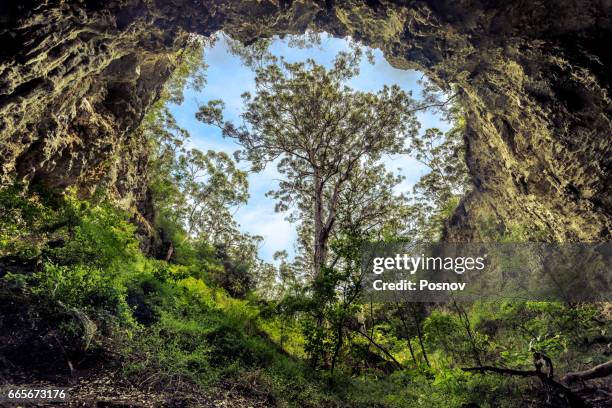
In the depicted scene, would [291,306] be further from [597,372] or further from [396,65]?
[396,65]

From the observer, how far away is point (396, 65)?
1088 centimetres

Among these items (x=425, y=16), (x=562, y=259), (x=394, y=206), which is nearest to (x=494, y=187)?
(x=562, y=259)

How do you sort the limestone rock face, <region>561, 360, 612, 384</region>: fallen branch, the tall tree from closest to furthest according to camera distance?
1. <region>561, 360, 612, 384</region>: fallen branch
2. the limestone rock face
3. the tall tree

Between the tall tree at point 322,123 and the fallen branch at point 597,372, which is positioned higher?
the tall tree at point 322,123

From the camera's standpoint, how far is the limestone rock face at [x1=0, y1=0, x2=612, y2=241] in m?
6.18

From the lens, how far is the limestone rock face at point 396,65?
243 inches

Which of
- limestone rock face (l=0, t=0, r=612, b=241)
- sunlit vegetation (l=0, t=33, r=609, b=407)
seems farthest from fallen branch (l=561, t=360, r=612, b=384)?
limestone rock face (l=0, t=0, r=612, b=241)

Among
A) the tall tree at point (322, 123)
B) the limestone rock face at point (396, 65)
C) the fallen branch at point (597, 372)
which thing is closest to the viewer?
the fallen branch at point (597, 372)

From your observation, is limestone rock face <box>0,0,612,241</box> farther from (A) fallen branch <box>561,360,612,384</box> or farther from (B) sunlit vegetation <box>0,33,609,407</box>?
(A) fallen branch <box>561,360,612,384</box>

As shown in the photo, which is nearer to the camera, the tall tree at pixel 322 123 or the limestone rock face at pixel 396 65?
the limestone rock face at pixel 396 65

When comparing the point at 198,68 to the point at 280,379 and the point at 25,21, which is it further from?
the point at 280,379

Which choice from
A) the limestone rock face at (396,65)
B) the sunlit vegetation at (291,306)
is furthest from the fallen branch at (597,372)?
A: the limestone rock face at (396,65)

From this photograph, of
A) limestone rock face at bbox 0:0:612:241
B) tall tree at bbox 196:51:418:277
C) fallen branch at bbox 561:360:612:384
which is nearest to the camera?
fallen branch at bbox 561:360:612:384

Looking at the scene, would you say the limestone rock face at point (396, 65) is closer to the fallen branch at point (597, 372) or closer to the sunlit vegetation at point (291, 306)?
the sunlit vegetation at point (291, 306)
